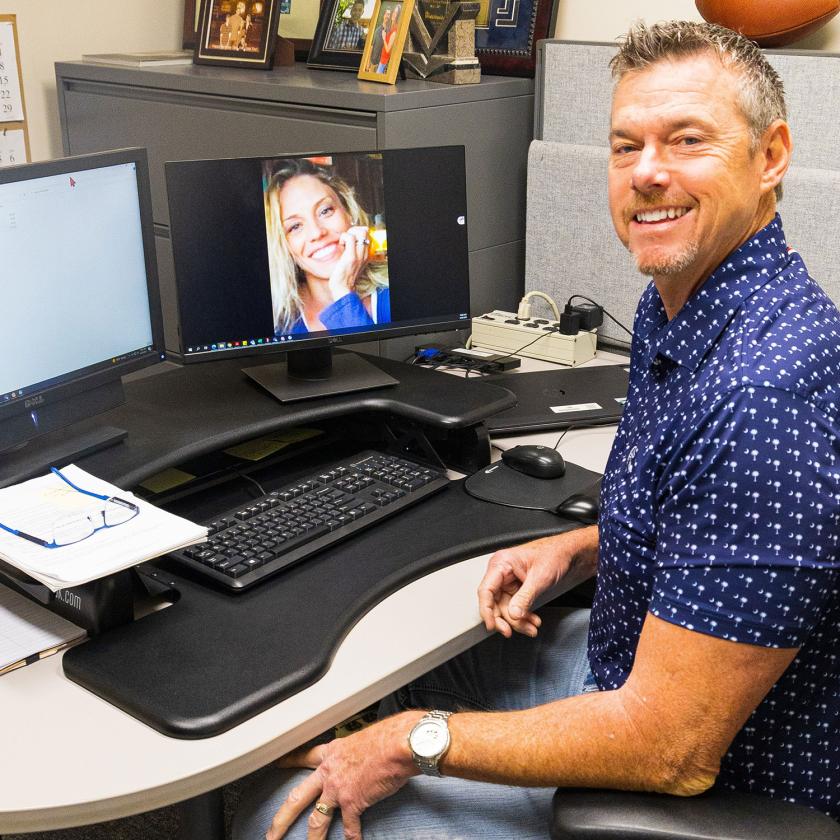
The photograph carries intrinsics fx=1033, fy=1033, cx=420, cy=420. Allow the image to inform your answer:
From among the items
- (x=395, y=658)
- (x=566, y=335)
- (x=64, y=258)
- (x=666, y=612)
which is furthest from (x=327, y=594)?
(x=566, y=335)

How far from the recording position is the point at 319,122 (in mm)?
1939

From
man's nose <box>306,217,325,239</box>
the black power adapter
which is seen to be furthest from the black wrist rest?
the black power adapter

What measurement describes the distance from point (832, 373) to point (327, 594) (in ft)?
1.98

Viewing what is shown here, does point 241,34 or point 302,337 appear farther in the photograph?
point 241,34

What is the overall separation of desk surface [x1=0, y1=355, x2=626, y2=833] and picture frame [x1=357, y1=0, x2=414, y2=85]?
1.19m

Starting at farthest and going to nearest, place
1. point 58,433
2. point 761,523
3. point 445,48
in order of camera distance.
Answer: point 445,48 → point 58,433 → point 761,523

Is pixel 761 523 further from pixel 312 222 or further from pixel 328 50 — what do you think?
pixel 328 50

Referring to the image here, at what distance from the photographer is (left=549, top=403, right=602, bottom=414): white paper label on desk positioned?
1.75m

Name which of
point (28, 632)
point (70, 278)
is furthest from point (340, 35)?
point (28, 632)

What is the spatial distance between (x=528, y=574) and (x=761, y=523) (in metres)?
0.43

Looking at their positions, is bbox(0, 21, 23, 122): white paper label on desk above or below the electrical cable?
above

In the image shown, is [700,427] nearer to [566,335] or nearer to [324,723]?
[324,723]

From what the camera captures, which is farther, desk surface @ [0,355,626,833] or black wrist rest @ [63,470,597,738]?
black wrist rest @ [63,470,597,738]

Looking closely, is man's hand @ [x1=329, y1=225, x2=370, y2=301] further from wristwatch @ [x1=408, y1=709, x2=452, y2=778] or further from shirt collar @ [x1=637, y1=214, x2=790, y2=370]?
wristwatch @ [x1=408, y1=709, x2=452, y2=778]
